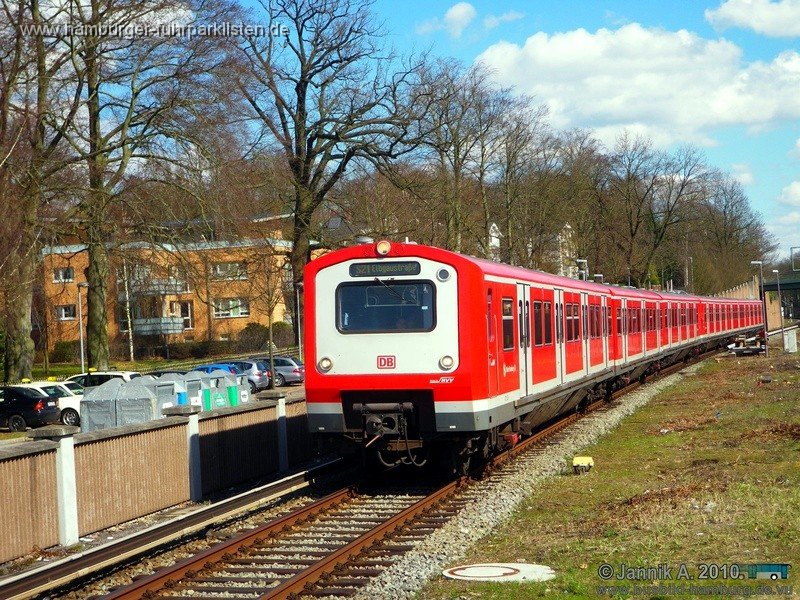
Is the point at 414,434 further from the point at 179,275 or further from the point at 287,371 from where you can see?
the point at 287,371

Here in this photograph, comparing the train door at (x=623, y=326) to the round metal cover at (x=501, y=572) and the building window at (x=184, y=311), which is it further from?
the building window at (x=184, y=311)

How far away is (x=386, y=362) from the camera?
43.5 feet

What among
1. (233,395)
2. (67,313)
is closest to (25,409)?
(233,395)

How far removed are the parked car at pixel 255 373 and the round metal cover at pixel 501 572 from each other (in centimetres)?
3119

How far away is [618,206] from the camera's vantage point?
214 feet

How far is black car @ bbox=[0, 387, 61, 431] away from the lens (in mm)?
29797

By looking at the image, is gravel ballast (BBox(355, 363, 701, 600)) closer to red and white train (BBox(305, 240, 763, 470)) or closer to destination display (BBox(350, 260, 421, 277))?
red and white train (BBox(305, 240, 763, 470))

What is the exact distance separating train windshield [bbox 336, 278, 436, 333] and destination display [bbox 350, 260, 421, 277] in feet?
0.34

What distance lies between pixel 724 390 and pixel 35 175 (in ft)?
65.0

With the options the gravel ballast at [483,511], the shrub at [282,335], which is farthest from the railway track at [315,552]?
the shrub at [282,335]

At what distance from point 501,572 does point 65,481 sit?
5092 millimetres

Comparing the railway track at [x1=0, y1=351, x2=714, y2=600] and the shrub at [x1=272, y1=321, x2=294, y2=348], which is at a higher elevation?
the shrub at [x1=272, y1=321, x2=294, y2=348]

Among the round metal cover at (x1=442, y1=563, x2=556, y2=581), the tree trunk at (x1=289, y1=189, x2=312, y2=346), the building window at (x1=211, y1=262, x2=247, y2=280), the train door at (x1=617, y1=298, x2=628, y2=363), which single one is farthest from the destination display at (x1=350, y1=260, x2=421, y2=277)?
the tree trunk at (x1=289, y1=189, x2=312, y2=346)

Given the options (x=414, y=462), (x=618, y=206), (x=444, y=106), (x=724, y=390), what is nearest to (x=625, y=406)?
(x=724, y=390)
